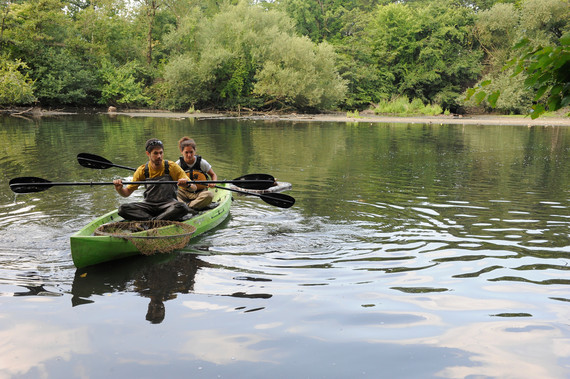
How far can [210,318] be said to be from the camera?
4594mm

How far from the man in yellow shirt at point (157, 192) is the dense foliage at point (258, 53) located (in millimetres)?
27169

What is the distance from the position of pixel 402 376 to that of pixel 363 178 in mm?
8665

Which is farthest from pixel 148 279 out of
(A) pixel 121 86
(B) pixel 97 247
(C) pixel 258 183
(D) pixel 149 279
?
(A) pixel 121 86

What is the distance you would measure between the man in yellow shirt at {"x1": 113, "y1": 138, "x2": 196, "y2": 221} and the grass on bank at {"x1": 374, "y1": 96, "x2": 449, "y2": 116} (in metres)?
35.6

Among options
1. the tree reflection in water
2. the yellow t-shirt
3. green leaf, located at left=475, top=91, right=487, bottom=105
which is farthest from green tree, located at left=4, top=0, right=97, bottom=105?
green leaf, located at left=475, top=91, right=487, bottom=105

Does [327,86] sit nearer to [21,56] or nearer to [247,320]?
[21,56]

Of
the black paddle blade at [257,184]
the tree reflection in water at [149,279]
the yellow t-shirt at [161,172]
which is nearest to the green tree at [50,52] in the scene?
the black paddle blade at [257,184]

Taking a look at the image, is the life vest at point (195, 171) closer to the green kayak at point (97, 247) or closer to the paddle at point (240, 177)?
the paddle at point (240, 177)

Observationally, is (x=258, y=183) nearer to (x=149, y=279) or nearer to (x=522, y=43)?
(x=149, y=279)

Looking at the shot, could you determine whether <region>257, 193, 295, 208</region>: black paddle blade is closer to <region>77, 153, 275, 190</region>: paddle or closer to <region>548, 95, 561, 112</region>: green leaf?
<region>77, 153, 275, 190</region>: paddle

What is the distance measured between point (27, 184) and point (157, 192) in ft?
6.32

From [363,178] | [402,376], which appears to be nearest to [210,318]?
[402,376]

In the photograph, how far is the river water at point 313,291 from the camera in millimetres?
3861

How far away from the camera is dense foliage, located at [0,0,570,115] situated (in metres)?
36.2
